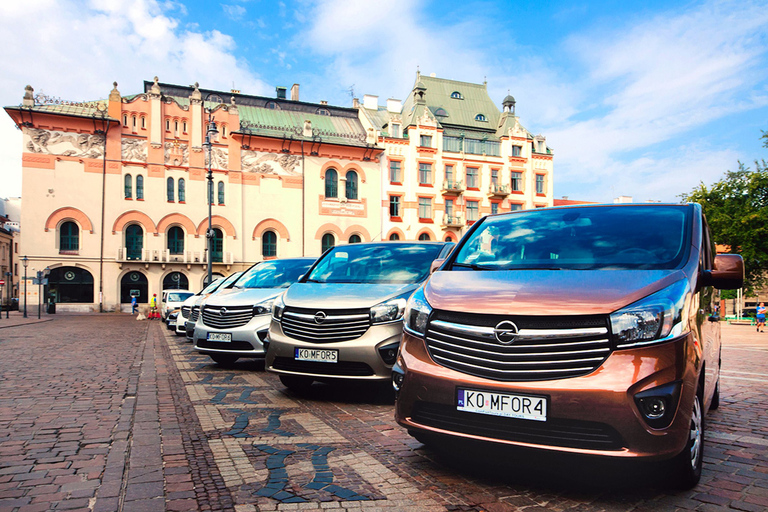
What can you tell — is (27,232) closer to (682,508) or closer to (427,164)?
(427,164)

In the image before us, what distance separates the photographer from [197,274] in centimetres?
4138

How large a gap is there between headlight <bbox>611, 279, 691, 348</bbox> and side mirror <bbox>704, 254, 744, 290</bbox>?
1000 mm

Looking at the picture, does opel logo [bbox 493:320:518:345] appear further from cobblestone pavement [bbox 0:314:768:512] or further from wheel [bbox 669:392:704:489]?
wheel [bbox 669:392:704:489]

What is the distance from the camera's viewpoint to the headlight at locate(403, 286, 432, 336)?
12.3 ft

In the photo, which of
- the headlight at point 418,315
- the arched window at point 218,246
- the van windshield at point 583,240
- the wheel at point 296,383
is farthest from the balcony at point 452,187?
the headlight at point 418,315

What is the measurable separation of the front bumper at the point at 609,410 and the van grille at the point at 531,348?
0.18 feet

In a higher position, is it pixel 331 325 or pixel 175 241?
pixel 175 241

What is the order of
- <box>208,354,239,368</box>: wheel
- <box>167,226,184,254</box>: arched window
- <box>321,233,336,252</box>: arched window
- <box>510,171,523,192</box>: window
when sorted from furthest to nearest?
<box>510,171,523,192</box>: window
<box>321,233,336,252</box>: arched window
<box>167,226,184,254</box>: arched window
<box>208,354,239,368</box>: wheel

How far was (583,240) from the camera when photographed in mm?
4223

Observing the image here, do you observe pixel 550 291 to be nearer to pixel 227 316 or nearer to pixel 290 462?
pixel 290 462

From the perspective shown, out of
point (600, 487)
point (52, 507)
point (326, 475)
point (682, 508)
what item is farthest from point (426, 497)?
point (52, 507)

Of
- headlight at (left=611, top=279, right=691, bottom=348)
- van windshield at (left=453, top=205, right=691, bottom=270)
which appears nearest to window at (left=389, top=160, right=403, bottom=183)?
van windshield at (left=453, top=205, right=691, bottom=270)

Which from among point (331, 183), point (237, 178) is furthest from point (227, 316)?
point (331, 183)

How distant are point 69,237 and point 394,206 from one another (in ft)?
78.7
